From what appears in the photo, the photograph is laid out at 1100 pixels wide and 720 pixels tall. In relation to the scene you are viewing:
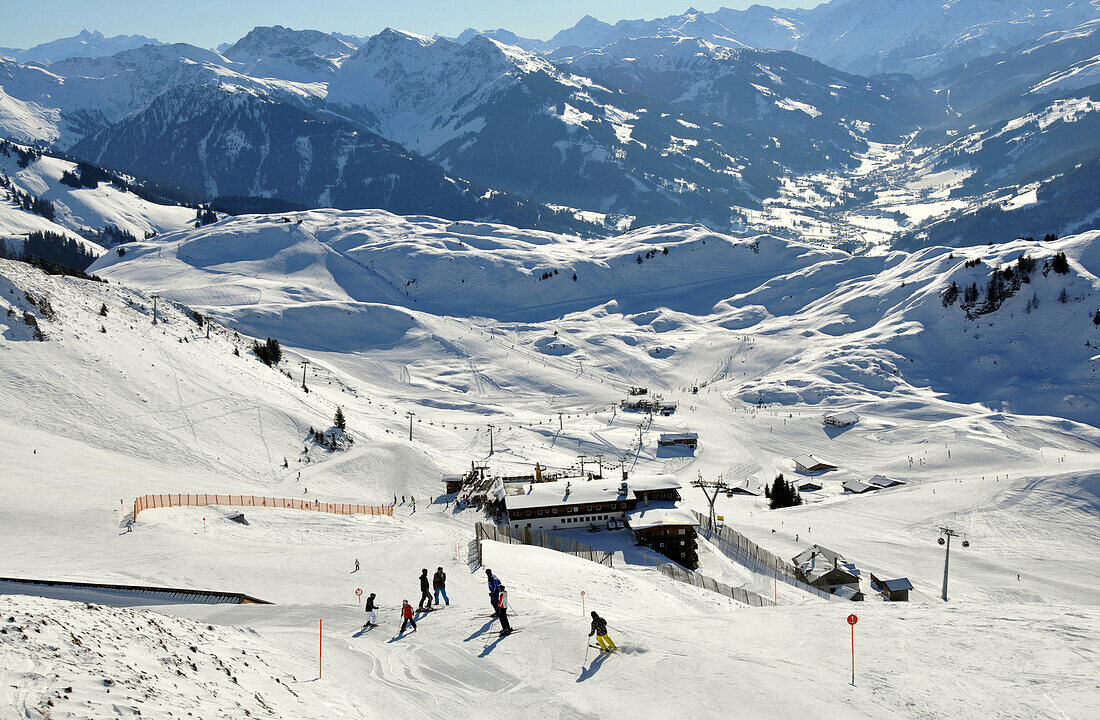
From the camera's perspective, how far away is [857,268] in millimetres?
155375

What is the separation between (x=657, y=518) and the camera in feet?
162

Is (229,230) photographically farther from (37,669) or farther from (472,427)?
(37,669)

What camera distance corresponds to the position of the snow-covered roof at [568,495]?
52031 millimetres

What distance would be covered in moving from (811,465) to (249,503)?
58.4 m

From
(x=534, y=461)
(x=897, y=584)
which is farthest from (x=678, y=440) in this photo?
(x=897, y=584)

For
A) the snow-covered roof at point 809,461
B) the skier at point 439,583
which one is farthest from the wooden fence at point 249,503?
the snow-covered roof at point 809,461

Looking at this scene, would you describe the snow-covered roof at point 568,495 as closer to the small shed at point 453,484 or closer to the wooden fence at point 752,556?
the wooden fence at point 752,556

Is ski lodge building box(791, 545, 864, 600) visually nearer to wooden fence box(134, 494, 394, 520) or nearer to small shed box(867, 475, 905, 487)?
small shed box(867, 475, 905, 487)

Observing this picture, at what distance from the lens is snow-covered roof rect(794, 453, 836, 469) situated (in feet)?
260

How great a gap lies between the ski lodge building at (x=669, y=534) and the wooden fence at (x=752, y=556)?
6.26 ft

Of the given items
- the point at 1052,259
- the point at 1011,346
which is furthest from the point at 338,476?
the point at 1052,259

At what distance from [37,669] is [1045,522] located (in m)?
61.0

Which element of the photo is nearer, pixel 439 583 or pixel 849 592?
pixel 439 583

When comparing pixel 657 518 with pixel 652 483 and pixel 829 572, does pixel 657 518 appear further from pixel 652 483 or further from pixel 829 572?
pixel 829 572
